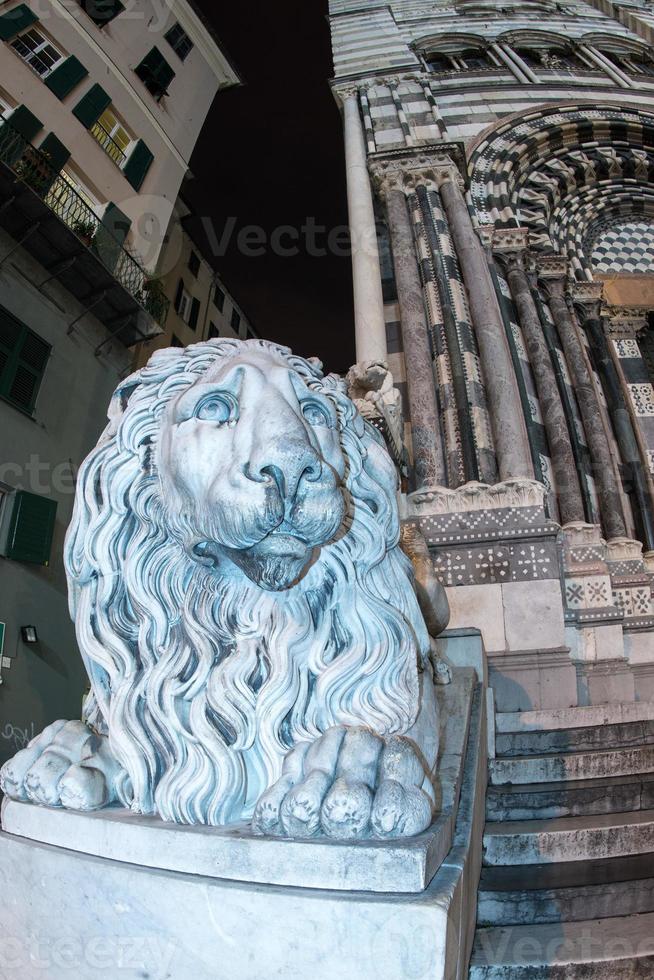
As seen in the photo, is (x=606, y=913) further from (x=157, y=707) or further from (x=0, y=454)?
(x=0, y=454)

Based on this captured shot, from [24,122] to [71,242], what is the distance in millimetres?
1716

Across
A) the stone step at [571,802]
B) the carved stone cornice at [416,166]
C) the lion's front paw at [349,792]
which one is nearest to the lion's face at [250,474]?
the lion's front paw at [349,792]

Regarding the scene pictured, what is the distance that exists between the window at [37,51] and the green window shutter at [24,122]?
3.48 ft

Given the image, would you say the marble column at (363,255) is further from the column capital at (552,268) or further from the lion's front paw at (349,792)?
the lion's front paw at (349,792)

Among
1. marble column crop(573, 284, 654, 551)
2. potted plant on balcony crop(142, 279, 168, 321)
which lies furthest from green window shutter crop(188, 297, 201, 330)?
marble column crop(573, 284, 654, 551)

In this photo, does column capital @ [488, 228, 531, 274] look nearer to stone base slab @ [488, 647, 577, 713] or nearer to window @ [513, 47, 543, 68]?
stone base slab @ [488, 647, 577, 713]

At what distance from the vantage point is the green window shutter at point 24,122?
753cm

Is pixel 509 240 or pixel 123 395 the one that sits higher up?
pixel 509 240

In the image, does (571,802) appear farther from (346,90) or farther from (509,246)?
(346,90)

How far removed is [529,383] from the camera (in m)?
6.57

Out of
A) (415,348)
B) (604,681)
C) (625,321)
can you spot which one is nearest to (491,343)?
(415,348)

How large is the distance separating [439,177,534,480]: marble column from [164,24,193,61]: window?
7733 millimetres
